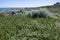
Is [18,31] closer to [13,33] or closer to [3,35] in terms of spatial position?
[13,33]

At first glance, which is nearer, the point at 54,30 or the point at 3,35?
the point at 3,35

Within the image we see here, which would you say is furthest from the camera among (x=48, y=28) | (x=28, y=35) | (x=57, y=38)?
(x=48, y=28)

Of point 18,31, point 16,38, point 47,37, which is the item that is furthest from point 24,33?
point 47,37

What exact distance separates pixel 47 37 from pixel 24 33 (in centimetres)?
144

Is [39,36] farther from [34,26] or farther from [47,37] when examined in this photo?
[34,26]

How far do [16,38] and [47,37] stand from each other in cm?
138

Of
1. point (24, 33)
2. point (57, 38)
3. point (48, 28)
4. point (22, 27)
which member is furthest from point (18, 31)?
point (57, 38)

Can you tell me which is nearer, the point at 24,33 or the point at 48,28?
the point at 24,33

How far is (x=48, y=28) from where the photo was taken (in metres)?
8.48

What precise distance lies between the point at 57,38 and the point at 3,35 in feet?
7.95

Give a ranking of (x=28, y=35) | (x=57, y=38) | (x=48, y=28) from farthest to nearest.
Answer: (x=48, y=28) < (x=28, y=35) < (x=57, y=38)

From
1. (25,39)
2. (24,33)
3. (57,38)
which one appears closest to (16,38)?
(25,39)

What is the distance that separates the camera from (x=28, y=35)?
7582mm

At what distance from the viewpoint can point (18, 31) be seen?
26.5 feet
